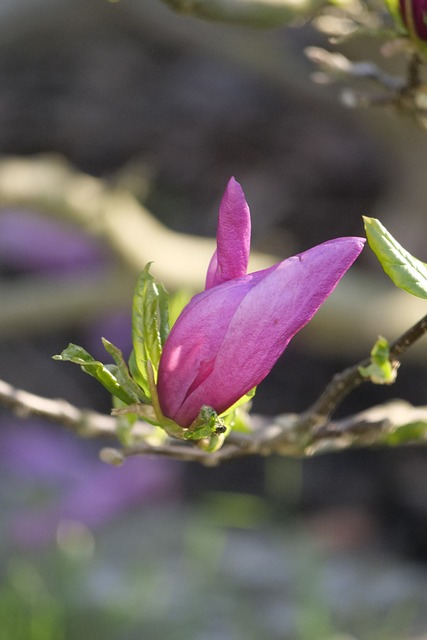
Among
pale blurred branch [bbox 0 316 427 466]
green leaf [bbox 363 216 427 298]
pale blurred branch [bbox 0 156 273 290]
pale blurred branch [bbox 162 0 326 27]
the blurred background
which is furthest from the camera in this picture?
the blurred background

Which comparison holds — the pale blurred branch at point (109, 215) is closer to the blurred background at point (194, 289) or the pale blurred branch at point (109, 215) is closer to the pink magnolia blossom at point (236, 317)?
the blurred background at point (194, 289)

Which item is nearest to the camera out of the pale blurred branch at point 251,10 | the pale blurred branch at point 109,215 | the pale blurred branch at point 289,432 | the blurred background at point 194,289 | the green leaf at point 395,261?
the green leaf at point 395,261

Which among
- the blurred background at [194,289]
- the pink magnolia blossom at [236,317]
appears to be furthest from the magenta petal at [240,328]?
the blurred background at [194,289]

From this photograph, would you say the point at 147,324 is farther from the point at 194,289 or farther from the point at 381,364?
the point at 194,289

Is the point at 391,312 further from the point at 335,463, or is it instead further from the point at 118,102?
the point at 118,102

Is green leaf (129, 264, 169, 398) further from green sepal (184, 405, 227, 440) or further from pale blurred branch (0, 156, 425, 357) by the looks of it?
pale blurred branch (0, 156, 425, 357)

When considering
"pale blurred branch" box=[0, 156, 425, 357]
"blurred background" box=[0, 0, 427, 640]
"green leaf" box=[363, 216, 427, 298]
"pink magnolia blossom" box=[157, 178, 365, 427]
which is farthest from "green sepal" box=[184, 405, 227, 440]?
"pale blurred branch" box=[0, 156, 425, 357]

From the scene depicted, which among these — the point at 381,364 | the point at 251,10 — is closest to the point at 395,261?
the point at 381,364
